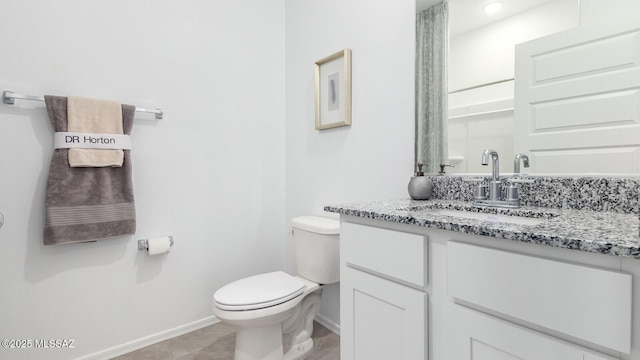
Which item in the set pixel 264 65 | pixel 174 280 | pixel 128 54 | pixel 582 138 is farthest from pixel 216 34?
pixel 582 138

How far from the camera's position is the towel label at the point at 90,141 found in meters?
1.43

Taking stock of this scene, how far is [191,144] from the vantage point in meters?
1.89

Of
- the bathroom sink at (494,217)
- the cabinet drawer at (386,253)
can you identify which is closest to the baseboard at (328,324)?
the cabinet drawer at (386,253)

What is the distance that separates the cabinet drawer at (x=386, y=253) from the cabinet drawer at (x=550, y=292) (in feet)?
0.37

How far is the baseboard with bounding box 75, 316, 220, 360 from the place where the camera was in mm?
1605

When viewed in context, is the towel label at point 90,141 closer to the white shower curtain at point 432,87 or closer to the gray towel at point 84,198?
the gray towel at point 84,198

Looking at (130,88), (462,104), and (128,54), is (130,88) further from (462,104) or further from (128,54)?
(462,104)

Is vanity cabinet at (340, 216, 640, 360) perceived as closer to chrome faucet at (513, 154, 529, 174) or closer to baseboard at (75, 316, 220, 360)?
chrome faucet at (513, 154, 529, 174)

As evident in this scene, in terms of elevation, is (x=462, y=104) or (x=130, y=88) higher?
(x=130, y=88)

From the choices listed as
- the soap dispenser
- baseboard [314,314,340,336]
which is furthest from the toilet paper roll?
the soap dispenser

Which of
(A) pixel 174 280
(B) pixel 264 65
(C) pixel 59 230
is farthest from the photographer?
(B) pixel 264 65

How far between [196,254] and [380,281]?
4.43 ft

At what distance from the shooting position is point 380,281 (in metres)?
0.98

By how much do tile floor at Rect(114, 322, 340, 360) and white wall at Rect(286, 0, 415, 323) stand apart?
0.49ft
